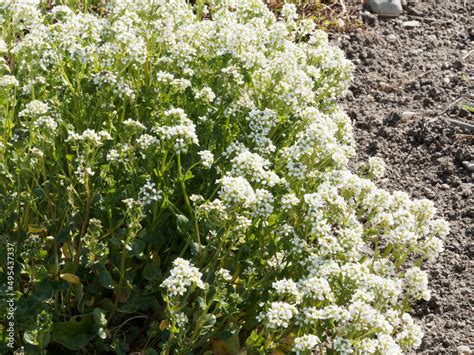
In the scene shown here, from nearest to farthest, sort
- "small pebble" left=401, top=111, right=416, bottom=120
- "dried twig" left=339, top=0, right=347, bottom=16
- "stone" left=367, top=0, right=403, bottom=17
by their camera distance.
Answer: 1. "small pebble" left=401, top=111, right=416, bottom=120
2. "dried twig" left=339, top=0, right=347, bottom=16
3. "stone" left=367, top=0, right=403, bottom=17

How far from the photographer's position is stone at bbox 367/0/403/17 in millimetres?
7668

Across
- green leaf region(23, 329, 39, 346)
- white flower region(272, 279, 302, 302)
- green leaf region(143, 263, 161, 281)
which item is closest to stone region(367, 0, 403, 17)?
green leaf region(143, 263, 161, 281)

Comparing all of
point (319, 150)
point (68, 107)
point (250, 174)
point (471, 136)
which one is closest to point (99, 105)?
point (68, 107)

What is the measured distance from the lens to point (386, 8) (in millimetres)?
7664

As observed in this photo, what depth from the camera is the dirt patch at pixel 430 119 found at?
498cm

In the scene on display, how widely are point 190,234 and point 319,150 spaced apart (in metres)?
0.77

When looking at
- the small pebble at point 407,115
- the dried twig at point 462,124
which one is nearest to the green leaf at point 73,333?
the small pebble at point 407,115

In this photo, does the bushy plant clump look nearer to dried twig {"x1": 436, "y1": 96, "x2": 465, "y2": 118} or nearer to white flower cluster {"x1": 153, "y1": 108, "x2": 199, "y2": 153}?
white flower cluster {"x1": 153, "y1": 108, "x2": 199, "y2": 153}

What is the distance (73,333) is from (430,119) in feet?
12.3

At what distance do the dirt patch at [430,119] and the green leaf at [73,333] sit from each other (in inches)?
80.8

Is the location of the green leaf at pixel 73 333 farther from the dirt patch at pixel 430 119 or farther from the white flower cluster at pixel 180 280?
the dirt patch at pixel 430 119

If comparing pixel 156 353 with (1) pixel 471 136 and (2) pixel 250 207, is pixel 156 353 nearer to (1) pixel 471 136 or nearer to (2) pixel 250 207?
(2) pixel 250 207

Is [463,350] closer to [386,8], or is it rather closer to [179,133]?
[179,133]

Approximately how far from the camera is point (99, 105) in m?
4.02
